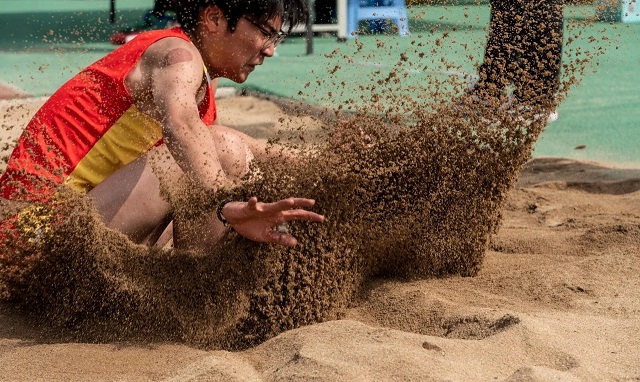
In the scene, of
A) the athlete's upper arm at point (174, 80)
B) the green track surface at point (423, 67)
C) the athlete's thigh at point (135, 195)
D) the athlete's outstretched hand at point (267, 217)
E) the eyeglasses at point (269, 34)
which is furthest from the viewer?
Result: the green track surface at point (423, 67)

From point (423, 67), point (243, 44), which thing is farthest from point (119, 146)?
point (423, 67)

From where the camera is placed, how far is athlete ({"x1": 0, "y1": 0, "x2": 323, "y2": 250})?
239 centimetres

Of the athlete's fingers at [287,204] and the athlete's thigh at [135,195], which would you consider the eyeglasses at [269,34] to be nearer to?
the athlete's thigh at [135,195]

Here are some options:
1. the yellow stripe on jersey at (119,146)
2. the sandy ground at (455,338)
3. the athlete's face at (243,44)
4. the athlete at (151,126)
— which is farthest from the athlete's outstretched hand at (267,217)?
the athlete's face at (243,44)

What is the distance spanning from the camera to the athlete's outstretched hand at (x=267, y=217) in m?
2.12

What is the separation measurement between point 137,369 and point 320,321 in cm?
54

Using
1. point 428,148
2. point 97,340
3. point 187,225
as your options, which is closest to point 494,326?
point 428,148

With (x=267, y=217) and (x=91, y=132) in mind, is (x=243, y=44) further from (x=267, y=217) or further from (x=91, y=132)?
(x=267, y=217)

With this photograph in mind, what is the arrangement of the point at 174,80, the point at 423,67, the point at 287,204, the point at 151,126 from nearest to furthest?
the point at 287,204
the point at 174,80
the point at 151,126
the point at 423,67

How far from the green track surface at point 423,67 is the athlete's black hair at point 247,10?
22 centimetres

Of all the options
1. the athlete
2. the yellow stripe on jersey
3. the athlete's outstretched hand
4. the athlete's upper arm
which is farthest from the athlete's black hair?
the athlete's outstretched hand

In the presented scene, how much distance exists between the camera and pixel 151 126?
2627mm

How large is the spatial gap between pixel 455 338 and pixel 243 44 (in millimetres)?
1066

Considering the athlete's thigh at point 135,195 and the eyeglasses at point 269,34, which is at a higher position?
the eyeglasses at point 269,34
